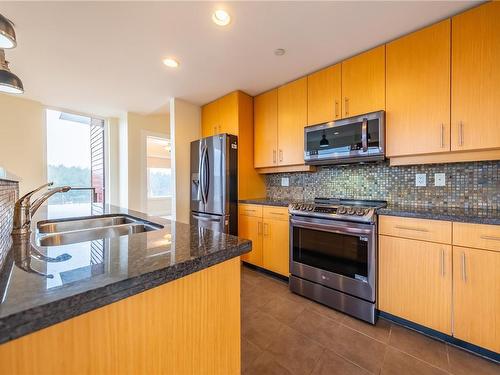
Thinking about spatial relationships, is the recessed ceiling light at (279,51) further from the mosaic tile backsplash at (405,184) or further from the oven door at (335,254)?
the oven door at (335,254)

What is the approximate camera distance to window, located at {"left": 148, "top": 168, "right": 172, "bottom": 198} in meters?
4.45

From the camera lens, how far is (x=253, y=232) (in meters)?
2.82

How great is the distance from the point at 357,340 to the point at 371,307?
11.9 inches

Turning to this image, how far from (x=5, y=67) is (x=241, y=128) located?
225 cm

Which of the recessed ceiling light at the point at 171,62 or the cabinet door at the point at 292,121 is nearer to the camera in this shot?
the recessed ceiling light at the point at 171,62

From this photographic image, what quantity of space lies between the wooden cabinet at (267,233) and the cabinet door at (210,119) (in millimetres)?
1290

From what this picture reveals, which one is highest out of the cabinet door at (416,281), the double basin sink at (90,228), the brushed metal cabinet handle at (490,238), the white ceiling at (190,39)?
the white ceiling at (190,39)

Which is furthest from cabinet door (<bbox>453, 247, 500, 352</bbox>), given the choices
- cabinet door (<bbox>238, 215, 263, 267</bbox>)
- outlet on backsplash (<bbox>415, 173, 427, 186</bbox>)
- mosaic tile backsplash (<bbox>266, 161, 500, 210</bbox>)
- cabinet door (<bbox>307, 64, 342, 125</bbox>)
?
cabinet door (<bbox>238, 215, 263, 267</bbox>)

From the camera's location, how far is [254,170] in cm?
324

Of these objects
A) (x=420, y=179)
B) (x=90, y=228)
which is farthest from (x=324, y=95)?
(x=90, y=228)

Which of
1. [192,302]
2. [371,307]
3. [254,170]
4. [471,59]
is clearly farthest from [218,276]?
[254,170]

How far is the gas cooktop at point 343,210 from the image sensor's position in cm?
178

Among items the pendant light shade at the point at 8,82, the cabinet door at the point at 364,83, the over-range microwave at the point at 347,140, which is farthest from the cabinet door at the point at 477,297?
the pendant light shade at the point at 8,82

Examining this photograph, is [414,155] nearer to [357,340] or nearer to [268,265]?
[357,340]
